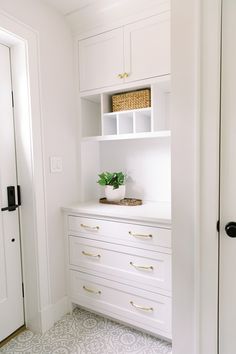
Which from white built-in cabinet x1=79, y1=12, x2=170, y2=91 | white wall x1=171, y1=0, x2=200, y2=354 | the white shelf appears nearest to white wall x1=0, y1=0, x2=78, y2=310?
white built-in cabinet x1=79, y1=12, x2=170, y2=91

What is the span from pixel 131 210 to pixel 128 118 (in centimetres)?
78

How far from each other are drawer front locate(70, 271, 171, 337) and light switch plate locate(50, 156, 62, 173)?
2.87 ft

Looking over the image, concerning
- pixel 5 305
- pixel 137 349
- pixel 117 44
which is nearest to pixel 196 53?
pixel 117 44

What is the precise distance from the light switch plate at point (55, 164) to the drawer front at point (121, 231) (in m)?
0.40

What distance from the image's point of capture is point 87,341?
1.72m

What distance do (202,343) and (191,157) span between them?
2.82 feet

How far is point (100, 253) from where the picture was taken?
1843 mm

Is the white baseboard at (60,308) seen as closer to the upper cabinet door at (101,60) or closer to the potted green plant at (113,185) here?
the potted green plant at (113,185)

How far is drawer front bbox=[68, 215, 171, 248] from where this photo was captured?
1.56 metres

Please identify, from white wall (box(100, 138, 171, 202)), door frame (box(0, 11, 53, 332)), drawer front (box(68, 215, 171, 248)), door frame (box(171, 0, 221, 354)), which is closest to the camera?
door frame (box(171, 0, 221, 354))

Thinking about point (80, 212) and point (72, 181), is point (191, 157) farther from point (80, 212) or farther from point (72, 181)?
point (72, 181)

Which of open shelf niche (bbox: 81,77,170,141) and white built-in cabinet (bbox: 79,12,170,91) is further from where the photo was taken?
open shelf niche (bbox: 81,77,170,141)

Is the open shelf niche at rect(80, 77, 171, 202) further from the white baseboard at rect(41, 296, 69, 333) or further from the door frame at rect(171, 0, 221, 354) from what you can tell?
the white baseboard at rect(41, 296, 69, 333)

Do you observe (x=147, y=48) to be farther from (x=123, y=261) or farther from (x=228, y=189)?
(x=123, y=261)
